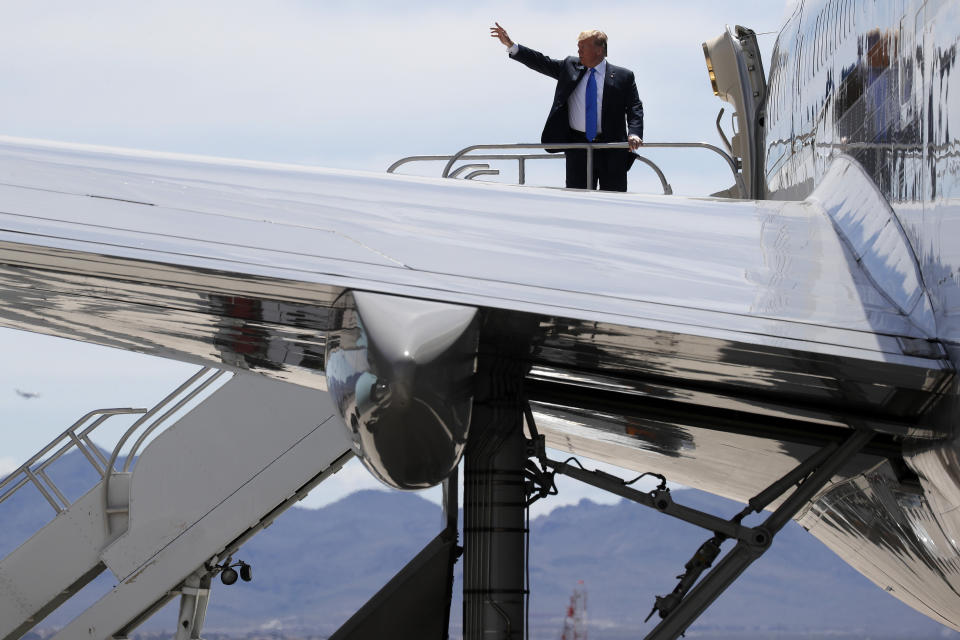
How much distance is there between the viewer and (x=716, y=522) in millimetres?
4797

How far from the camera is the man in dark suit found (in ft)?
30.8

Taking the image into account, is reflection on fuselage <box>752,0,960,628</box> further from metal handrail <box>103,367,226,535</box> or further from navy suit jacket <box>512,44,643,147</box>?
metal handrail <box>103,367,226,535</box>

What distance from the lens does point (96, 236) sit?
3836mm

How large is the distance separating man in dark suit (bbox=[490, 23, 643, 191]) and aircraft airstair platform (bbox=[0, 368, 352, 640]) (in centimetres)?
307

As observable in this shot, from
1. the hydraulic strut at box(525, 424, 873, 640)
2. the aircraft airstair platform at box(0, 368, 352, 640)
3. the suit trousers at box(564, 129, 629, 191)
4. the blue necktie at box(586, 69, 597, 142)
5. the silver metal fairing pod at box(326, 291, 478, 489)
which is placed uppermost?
the blue necktie at box(586, 69, 597, 142)


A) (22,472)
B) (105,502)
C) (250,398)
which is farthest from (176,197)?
(22,472)

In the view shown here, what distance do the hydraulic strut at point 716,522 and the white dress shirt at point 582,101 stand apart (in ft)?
15.8

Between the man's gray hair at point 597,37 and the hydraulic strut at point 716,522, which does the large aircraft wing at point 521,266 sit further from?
the man's gray hair at point 597,37

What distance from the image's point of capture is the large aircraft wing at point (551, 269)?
3.62 m

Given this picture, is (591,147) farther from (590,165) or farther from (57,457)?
(57,457)

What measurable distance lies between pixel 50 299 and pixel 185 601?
7.57m

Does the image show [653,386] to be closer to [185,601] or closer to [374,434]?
[374,434]

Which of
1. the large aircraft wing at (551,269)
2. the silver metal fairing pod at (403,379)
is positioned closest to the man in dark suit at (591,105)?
the large aircraft wing at (551,269)

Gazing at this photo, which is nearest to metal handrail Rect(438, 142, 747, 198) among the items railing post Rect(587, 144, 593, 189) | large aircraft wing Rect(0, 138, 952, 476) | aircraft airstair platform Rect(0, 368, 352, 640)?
railing post Rect(587, 144, 593, 189)
